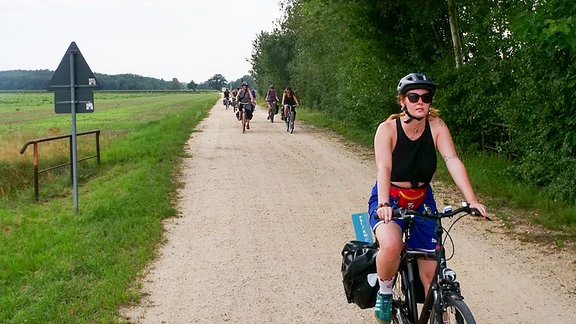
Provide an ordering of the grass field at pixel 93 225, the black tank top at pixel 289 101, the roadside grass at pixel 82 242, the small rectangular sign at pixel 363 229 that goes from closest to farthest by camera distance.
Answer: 1. the small rectangular sign at pixel 363 229
2. the roadside grass at pixel 82 242
3. the grass field at pixel 93 225
4. the black tank top at pixel 289 101

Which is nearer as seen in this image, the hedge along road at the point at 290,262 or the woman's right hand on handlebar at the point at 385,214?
the woman's right hand on handlebar at the point at 385,214

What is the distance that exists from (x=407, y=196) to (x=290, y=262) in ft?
10.1

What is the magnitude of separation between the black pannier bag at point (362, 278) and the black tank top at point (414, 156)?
0.63 m

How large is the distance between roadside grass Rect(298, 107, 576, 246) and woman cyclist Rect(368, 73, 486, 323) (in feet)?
13.6

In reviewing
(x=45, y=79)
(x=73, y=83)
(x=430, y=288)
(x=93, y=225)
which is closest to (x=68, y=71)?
(x=73, y=83)

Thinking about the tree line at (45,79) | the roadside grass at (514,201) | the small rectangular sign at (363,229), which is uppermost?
the small rectangular sign at (363,229)

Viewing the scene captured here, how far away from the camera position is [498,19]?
11883 mm

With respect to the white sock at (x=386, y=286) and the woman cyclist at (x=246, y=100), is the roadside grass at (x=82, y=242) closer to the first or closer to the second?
the white sock at (x=386, y=286)

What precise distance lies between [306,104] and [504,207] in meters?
34.6

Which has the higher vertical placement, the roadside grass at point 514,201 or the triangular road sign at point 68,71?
the triangular road sign at point 68,71

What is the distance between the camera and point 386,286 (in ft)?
13.2

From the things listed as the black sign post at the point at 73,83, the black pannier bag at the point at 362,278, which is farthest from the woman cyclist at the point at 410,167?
the black sign post at the point at 73,83

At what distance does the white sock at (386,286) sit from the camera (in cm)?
398

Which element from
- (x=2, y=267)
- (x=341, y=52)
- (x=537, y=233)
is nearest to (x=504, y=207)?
(x=537, y=233)
